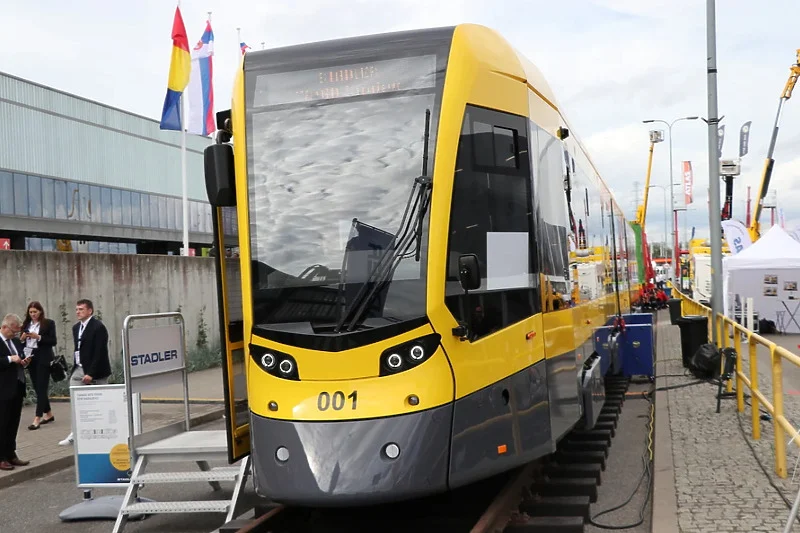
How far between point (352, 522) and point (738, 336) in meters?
6.12

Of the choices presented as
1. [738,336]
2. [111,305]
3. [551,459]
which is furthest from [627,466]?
[111,305]

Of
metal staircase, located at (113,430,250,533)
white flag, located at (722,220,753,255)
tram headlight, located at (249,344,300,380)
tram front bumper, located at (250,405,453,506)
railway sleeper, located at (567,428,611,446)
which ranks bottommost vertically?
railway sleeper, located at (567,428,611,446)

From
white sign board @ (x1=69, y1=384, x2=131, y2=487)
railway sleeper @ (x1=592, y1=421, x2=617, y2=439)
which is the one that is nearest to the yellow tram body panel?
white sign board @ (x1=69, y1=384, x2=131, y2=487)

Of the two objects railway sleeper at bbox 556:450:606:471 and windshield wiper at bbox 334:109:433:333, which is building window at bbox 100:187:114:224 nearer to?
railway sleeper at bbox 556:450:606:471

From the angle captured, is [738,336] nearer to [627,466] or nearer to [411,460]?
[627,466]

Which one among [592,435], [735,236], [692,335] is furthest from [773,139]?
[592,435]

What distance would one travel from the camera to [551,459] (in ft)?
27.6

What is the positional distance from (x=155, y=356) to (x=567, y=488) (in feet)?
12.4

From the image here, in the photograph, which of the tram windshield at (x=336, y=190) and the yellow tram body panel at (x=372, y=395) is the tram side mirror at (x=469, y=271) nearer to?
the tram windshield at (x=336, y=190)

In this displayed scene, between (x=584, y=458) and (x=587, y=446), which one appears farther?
(x=587, y=446)

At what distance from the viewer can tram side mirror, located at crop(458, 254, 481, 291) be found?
5508 mm

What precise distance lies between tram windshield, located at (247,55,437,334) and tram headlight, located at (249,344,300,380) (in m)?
0.17

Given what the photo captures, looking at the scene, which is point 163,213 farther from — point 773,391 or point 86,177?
point 773,391

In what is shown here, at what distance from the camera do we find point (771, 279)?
1091 inches
